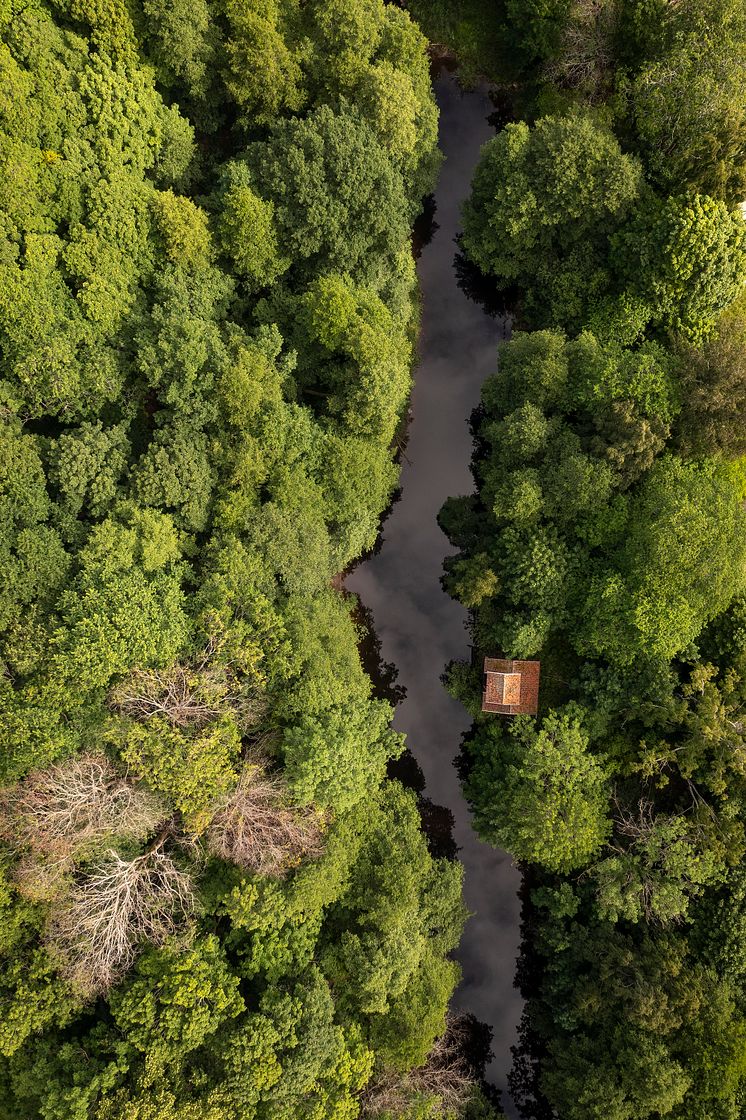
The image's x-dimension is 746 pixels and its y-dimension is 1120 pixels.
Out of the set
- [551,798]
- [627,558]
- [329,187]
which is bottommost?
[551,798]

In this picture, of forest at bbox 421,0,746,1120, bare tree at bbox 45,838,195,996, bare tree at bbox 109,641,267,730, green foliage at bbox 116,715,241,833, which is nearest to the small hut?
forest at bbox 421,0,746,1120

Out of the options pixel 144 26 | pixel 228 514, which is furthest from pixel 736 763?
pixel 144 26

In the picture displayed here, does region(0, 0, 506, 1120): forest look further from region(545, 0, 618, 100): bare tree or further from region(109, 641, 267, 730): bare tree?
region(545, 0, 618, 100): bare tree

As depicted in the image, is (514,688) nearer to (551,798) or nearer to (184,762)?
(551,798)

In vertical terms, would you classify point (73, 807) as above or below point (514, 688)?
below

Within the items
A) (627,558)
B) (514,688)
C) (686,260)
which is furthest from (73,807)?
(686,260)

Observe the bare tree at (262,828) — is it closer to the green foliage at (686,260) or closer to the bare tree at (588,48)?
the green foliage at (686,260)
